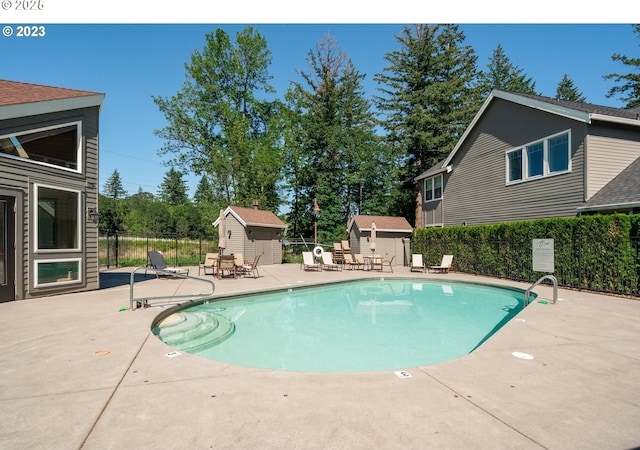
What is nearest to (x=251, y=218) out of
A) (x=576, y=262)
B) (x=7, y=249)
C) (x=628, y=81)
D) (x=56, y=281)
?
(x=56, y=281)

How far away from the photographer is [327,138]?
31188 millimetres

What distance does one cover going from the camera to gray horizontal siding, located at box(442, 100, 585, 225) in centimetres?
1206

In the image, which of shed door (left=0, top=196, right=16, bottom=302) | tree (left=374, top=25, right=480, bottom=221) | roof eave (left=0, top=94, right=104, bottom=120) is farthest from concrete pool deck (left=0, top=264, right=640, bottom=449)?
tree (left=374, top=25, right=480, bottom=221)

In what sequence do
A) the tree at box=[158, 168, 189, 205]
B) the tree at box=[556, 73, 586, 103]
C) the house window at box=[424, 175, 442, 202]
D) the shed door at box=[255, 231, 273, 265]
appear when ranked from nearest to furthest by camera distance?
the shed door at box=[255, 231, 273, 265] < the house window at box=[424, 175, 442, 202] < the tree at box=[556, 73, 586, 103] < the tree at box=[158, 168, 189, 205]

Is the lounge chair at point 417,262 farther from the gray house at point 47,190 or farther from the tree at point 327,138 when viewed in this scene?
the tree at point 327,138

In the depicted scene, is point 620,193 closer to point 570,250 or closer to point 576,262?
point 570,250

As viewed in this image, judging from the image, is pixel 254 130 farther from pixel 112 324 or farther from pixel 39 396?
pixel 39 396

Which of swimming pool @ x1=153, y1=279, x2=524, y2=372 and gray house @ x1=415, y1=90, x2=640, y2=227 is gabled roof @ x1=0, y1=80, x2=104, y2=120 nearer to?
swimming pool @ x1=153, y1=279, x2=524, y2=372

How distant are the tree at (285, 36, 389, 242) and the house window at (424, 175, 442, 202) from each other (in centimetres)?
1052

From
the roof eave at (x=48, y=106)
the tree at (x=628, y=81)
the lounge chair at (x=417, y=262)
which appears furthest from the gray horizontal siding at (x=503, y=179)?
the tree at (x=628, y=81)

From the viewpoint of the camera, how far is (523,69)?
36.2 m

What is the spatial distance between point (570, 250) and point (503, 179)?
17.9 feet

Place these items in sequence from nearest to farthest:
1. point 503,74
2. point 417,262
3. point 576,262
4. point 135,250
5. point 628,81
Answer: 1. point 576,262
2. point 417,262
3. point 135,250
4. point 628,81
5. point 503,74
